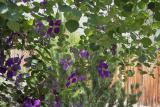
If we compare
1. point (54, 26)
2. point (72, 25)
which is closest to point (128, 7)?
point (72, 25)

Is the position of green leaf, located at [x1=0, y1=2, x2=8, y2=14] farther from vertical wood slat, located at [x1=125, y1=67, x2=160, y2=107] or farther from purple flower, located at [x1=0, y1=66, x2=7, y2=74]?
vertical wood slat, located at [x1=125, y1=67, x2=160, y2=107]

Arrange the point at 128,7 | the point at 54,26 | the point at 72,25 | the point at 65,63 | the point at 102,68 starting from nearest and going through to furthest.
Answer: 1. the point at 72,25
2. the point at 128,7
3. the point at 54,26
4. the point at 102,68
5. the point at 65,63

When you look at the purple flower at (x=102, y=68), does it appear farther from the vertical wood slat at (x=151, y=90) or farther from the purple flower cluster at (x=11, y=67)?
the vertical wood slat at (x=151, y=90)

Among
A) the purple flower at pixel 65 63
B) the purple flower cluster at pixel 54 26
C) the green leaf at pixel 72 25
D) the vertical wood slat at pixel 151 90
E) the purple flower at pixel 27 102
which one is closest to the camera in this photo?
the green leaf at pixel 72 25

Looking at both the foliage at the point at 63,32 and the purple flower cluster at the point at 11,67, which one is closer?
the foliage at the point at 63,32

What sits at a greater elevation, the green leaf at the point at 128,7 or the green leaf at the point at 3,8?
the green leaf at the point at 128,7

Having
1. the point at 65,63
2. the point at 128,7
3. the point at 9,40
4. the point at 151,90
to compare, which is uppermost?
the point at 128,7

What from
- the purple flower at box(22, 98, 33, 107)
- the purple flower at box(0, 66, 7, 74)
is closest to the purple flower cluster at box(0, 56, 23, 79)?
the purple flower at box(0, 66, 7, 74)

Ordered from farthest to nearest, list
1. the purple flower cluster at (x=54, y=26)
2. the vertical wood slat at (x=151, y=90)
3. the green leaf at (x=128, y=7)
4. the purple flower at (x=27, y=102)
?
1. the vertical wood slat at (x=151, y=90)
2. the purple flower at (x=27, y=102)
3. the purple flower cluster at (x=54, y=26)
4. the green leaf at (x=128, y=7)

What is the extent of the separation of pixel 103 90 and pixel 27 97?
11.4 ft

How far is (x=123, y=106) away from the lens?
20.4 ft

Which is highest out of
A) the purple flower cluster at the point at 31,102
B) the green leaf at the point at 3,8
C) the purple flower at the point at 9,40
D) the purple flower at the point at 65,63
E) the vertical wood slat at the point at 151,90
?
the green leaf at the point at 3,8

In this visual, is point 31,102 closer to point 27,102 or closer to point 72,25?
point 27,102

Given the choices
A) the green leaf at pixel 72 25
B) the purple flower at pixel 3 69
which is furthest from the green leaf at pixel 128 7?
the purple flower at pixel 3 69
